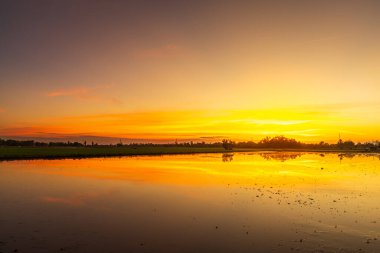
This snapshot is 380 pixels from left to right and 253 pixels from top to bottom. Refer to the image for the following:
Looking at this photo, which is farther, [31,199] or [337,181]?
[337,181]

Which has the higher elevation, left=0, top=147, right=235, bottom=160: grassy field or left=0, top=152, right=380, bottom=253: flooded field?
left=0, top=147, right=235, bottom=160: grassy field

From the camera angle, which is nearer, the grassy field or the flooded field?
the flooded field

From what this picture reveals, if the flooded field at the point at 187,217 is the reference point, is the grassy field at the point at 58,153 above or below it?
above

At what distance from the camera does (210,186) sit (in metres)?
33.0

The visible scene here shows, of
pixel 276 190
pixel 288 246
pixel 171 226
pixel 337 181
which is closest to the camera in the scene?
pixel 288 246

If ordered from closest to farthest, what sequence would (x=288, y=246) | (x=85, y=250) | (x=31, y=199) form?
(x=85, y=250) → (x=288, y=246) → (x=31, y=199)

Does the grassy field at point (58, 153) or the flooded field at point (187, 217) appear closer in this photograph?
the flooded field at point (187, 217)

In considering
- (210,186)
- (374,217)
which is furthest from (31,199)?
(374,217)

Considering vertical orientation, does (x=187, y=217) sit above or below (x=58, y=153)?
below

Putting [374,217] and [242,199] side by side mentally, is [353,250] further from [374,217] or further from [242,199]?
[242,199]

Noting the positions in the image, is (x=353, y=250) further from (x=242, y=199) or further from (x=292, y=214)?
(x=242, y=199)

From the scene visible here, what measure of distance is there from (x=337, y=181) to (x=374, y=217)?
17.8 metres

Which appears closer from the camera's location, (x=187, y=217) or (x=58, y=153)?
(x=187, y=217)

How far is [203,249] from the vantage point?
46.5 ft
